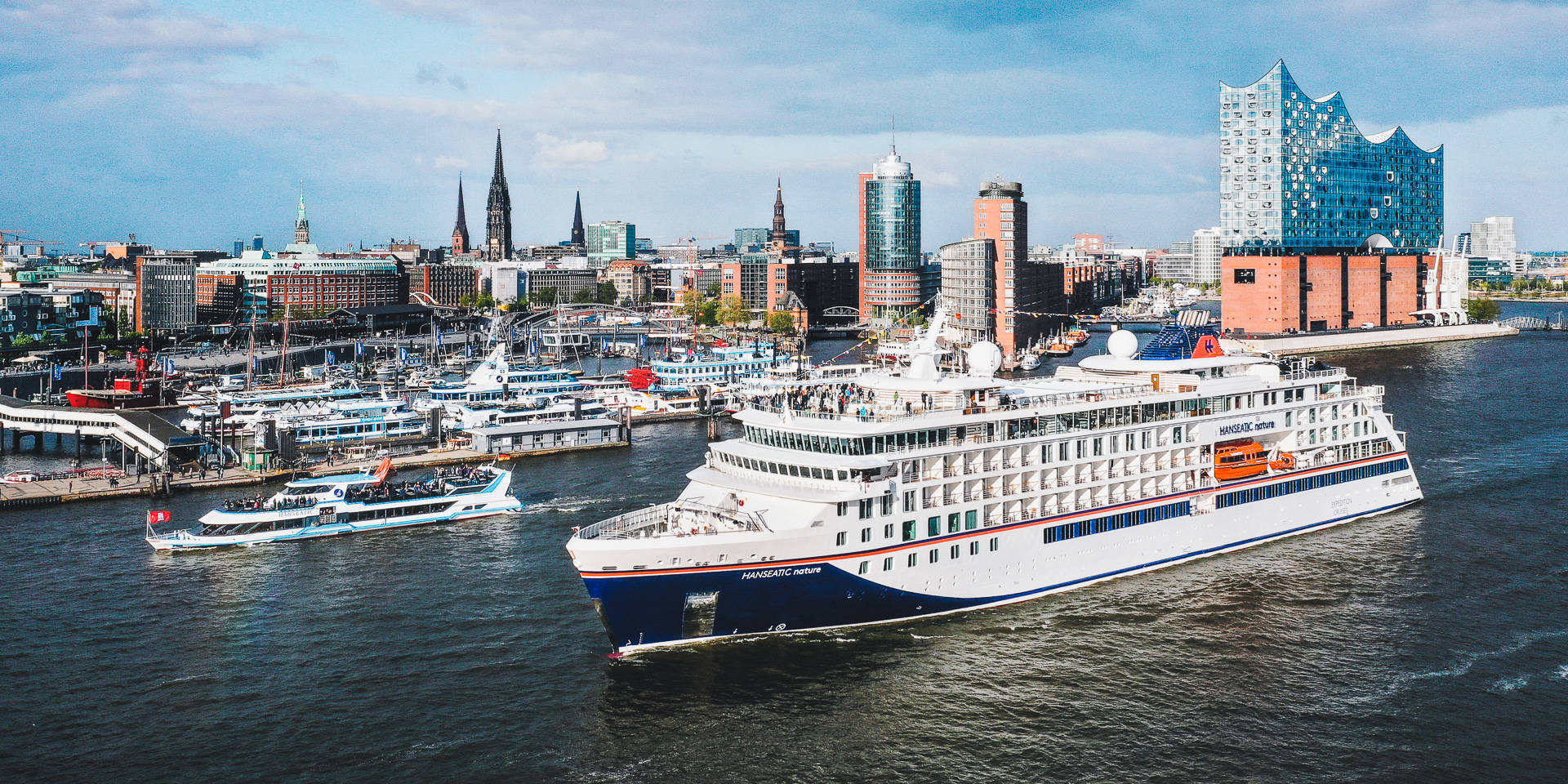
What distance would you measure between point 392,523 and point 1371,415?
38270mm

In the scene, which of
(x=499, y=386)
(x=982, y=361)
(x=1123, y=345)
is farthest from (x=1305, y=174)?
(x=982, y=361)

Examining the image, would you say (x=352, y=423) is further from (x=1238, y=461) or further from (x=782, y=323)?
(x=782, y=323)

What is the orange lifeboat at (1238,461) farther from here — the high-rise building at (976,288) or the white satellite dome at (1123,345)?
the high-rise building at (976,288)

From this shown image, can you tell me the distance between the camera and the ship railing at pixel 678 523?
32719mm

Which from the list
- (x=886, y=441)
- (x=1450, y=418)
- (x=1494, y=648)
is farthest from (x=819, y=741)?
(x=1450, y=418)

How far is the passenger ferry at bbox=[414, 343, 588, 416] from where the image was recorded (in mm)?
81938

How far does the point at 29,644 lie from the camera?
114 ft

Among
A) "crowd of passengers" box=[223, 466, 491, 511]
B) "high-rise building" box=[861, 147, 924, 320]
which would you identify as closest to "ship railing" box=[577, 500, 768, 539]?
"crowd of passengers" box=[223, 466, 491, 511]

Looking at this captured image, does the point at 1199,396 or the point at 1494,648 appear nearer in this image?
the point at 1494,648

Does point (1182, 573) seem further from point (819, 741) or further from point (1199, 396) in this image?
point (819, 741)

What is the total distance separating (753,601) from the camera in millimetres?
32500

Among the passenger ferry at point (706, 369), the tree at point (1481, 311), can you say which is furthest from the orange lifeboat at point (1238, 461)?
the tree at point (1481, 311)

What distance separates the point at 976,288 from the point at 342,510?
315 ft

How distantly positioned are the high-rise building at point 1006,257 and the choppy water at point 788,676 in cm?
8769
